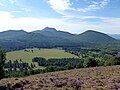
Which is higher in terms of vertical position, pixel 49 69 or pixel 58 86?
pixel 58 86

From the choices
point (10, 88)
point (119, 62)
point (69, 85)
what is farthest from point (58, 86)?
point (119, 62)

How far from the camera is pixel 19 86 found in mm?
29875

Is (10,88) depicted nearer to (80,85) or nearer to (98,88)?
(80,85)

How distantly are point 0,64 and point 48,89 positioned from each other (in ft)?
166

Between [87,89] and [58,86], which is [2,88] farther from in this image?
[87,89]

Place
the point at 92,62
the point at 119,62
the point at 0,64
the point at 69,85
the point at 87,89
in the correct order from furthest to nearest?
the point at 92,62 < the point at 119,62 < the point at 0,64 < the point at 69,85 < the point at 87,89

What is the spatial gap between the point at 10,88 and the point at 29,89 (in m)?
3.33

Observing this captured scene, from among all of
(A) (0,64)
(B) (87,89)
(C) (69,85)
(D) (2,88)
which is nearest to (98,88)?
(B) (87,89)

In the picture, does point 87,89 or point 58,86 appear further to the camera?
point 58,86

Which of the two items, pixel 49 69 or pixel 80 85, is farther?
pixel 49 69

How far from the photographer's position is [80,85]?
2883cm

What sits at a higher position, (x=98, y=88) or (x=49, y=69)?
(x=98, y=88)

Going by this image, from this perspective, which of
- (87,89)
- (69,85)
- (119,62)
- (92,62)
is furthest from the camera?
(92,62)

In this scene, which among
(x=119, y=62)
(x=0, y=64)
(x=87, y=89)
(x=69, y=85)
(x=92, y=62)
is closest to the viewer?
(x=87, y=89)
